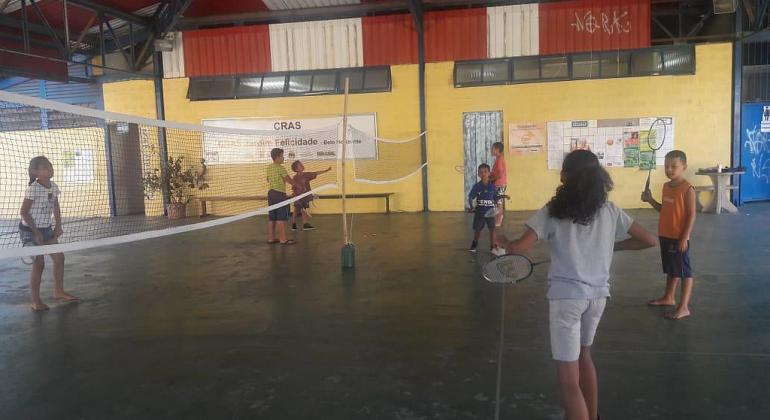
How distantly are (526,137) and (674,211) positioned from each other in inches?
332

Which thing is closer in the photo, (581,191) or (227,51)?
(581,191)

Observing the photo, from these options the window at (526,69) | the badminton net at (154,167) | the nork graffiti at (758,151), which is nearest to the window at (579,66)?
the window at (526,69)

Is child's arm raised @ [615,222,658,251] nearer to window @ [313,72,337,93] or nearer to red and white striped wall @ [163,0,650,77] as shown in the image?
red and white striped wall @ [163,0,650,77]

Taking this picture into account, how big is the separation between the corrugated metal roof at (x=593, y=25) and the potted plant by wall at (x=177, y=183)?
9.29m

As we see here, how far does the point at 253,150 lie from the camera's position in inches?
549

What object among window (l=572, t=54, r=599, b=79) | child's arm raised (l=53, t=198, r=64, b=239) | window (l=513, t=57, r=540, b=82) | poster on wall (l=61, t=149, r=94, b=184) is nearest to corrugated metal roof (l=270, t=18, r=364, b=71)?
window (l=513, t=57, r=540, b=82)

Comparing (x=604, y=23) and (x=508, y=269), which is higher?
(x=604, y=23)

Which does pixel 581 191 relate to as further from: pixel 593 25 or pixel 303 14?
pixel 303 14

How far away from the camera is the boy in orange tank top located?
14.7 feet

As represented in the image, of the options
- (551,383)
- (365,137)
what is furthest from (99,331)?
(365,137)

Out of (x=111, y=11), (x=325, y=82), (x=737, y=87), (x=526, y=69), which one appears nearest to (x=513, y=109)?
(x=526, y=69)

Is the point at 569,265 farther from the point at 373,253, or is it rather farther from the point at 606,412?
the point at 373,253

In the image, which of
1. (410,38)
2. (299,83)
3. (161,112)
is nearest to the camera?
(410,38)

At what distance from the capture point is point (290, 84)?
13609 millimetres
